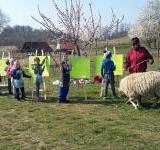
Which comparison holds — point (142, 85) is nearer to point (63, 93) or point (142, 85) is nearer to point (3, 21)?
point (63, 93)

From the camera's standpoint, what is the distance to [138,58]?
565 inches

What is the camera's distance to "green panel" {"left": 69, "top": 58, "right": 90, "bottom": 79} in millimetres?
16172

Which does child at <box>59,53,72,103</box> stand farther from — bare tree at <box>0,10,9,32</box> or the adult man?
bare tree at <box>0,10,9,32</box>

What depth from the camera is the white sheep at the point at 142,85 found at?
13.4 metres

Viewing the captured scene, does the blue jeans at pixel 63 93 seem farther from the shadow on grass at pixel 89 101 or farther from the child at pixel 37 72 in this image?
the child at pixel 37 72

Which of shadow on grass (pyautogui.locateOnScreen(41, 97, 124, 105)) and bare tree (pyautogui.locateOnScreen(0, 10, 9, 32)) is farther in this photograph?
bare tree (pyautogui.locateOnScreen(0, 10, 9, 32))

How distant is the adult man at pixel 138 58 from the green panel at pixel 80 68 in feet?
6.19

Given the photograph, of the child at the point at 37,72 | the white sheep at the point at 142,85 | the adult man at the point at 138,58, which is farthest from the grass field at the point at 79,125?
the adult man at the point at 138,58

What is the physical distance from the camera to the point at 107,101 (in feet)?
51.2

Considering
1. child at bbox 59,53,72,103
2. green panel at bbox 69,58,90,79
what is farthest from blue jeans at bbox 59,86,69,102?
green panel at bbox 69,58,90,79

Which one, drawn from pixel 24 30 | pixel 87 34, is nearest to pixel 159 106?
pixel 87 34

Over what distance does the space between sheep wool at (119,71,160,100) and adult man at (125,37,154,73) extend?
0.67 m

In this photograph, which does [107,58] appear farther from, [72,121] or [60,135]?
[60,135]

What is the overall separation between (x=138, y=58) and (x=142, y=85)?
1211mm
